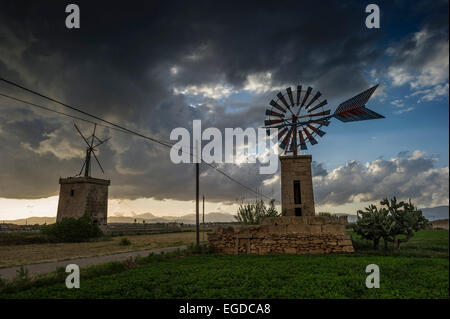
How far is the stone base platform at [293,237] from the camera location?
1677 cm

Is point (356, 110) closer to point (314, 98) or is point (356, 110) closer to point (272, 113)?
point (314, 98)

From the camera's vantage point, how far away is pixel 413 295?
7922 mm

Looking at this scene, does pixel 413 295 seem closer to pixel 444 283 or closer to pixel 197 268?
pixel 444 283

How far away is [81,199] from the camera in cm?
3712

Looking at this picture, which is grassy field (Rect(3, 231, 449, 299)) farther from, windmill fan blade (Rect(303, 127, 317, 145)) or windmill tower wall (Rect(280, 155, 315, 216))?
windmill fan blade (Rect(303, 127, 317, 145))

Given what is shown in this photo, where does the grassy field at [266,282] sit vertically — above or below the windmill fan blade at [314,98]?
below

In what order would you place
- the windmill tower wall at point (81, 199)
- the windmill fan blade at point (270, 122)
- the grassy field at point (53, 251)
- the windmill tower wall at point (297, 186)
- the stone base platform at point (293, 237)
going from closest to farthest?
the grassy field at point (53, 251), the stone base platform at point (293, 237), the windmill tower wall at point (297, 186), the windmill fan blade at point (270, 122), the windmill tower wall at point (81, 199)

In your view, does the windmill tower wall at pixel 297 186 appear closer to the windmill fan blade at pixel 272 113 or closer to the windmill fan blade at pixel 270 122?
the windmill fan blade at pixel 270 122

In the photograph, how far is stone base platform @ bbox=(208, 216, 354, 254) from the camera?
660 inches

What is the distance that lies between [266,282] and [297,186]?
1119 centimetres

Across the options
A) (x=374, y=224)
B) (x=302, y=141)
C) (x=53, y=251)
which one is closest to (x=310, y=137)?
(x=302, y=141)

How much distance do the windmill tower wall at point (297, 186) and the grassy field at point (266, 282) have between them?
20.8ft

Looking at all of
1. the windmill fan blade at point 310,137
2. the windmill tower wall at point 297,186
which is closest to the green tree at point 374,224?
the windmill tower wall at point 297,186
